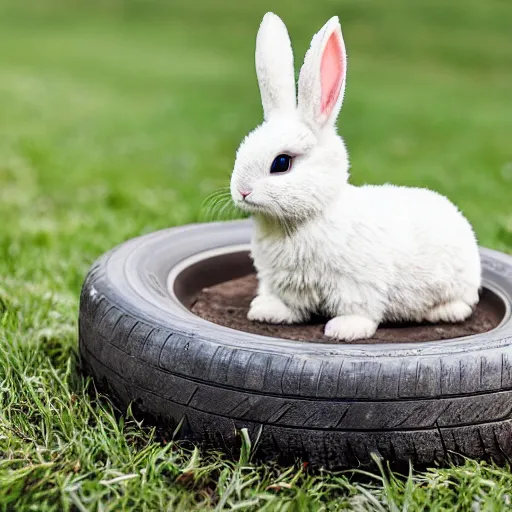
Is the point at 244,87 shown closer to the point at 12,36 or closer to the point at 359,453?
the point at 12,36

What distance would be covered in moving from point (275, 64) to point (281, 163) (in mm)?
307

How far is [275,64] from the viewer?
2.42 meters

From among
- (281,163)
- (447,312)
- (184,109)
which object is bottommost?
(184,109)

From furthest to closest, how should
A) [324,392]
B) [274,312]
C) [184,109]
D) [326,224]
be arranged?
[184,109], [274,312], [326,224], [324,392]

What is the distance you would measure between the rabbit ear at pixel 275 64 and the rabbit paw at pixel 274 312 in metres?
0.61

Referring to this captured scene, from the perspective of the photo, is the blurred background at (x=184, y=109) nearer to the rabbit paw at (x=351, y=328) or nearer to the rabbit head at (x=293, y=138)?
the rabbit head at (x=293, y=138)

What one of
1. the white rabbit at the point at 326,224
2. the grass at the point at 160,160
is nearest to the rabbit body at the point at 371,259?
the white rabbit at the point at 326,224

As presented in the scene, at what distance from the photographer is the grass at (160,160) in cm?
210

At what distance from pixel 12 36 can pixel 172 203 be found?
949 centimetres

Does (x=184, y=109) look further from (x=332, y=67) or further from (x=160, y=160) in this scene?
(x=332, y=67)

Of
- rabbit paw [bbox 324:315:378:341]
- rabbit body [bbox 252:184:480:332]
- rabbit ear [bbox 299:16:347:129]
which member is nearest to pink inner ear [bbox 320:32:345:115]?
rabbit ear [bbox 299:16:347:129]

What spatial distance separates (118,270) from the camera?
2643 millimetres

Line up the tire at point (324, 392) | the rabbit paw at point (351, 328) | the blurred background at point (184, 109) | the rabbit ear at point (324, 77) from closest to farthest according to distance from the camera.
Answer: the tire at point (324, 392)
the rabbit ear at point (324, 77)
the rabbit paw at point (351, 328)
the blurred background at point (184, 109)

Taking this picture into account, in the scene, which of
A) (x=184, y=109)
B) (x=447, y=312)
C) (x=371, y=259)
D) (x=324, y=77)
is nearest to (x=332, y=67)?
(x=324, y=77)
